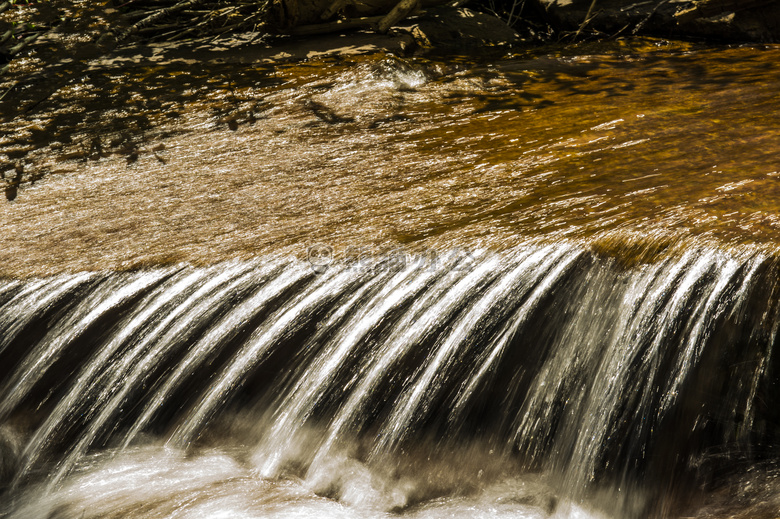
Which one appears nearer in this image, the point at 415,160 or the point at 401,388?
the point at 401,388

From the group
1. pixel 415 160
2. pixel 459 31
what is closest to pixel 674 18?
pixel 459 31

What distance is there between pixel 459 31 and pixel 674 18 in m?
1.76

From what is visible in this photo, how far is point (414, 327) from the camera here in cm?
317

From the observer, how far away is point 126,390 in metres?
3.29

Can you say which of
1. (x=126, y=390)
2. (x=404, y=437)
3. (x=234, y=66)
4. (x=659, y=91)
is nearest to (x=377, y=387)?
(x=404, y=437)

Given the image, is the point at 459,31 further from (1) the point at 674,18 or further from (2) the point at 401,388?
(2) the point at 401,388

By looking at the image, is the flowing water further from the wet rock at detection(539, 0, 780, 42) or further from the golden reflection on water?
the wet rock at detection(539, 0, 780, 42)

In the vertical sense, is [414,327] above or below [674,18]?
below

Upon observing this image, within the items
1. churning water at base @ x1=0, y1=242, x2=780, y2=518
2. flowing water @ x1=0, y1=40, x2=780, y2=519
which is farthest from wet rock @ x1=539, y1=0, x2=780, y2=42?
churning water at base @ x1=0, y1=242, x2=780, y2=518

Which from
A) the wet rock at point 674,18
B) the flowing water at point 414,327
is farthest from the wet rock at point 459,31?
the flowing water at point 414,327

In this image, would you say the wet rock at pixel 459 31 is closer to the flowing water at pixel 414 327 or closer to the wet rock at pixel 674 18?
the wet rock at pixel 674 18

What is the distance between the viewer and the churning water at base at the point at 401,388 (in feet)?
9.14

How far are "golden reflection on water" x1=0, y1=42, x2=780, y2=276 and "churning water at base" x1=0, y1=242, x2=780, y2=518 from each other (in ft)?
0.71

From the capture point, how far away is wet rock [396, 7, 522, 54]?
607 cm
